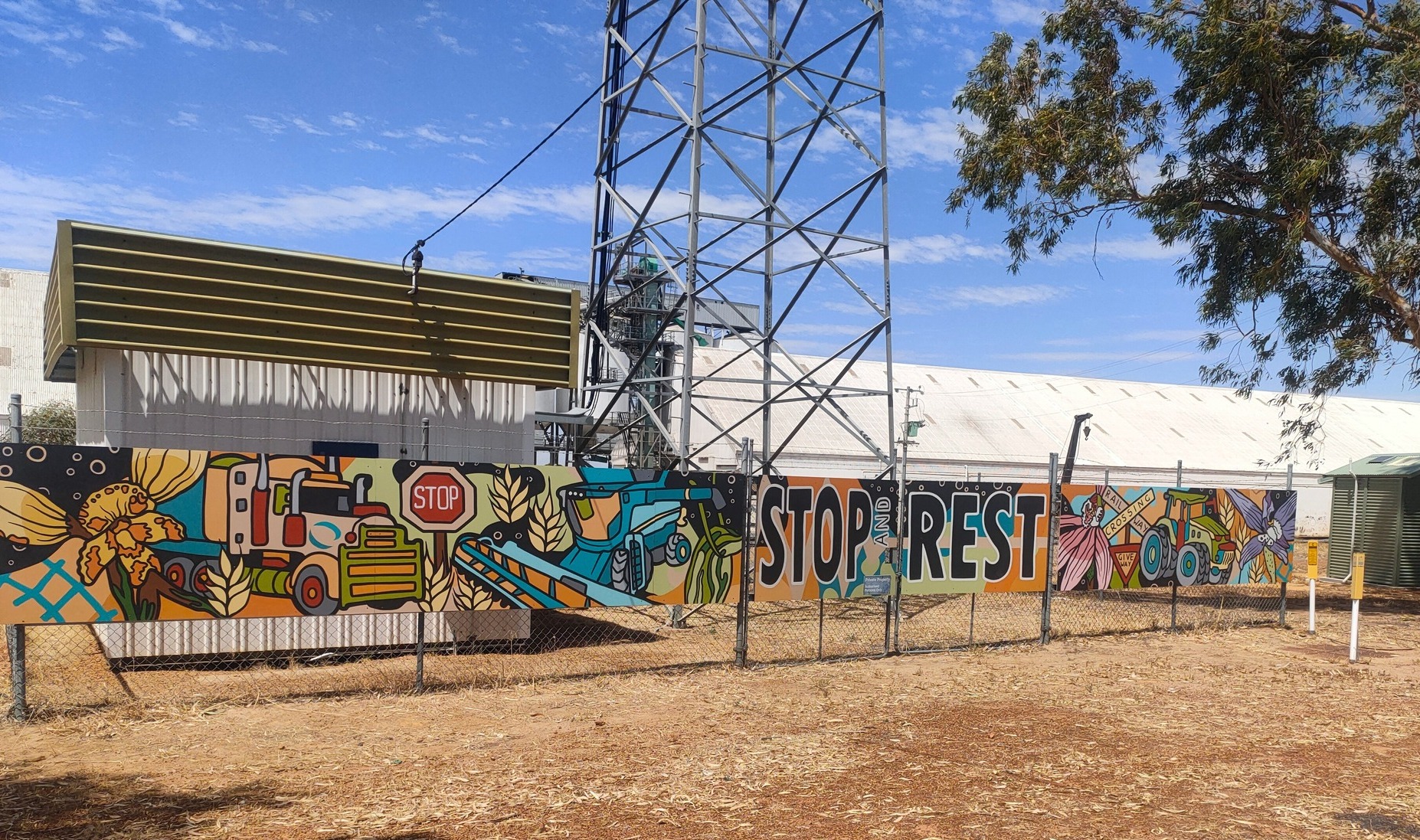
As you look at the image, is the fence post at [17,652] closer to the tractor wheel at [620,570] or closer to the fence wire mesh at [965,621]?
the tractor wheel at [620,570]

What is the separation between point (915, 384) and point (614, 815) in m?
42.5

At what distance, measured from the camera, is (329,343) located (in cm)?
1109

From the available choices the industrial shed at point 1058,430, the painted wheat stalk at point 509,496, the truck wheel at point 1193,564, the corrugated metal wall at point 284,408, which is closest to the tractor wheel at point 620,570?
the painted wheat stalk at point 509,496

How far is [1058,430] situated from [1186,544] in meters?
33.5

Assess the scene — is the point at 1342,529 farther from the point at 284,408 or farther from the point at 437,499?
the point at 284,408

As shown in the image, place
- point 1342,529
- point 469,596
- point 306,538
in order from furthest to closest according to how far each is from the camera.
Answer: point 1342,529
point 469,596
point 306,538

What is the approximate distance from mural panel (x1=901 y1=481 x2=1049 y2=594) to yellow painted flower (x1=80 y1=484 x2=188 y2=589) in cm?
756

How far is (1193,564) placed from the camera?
14.5m

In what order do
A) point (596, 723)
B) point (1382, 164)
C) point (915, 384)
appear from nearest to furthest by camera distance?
point (596, 723) < point (1382, 164) < point (915, 384)

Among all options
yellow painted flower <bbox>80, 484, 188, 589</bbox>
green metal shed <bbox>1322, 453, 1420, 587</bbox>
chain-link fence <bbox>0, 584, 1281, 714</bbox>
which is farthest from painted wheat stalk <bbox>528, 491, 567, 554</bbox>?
green metal shed <bbox>1322, 453, 1420, 587</bbox>

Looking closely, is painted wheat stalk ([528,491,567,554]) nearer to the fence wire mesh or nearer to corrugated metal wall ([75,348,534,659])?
corrugated metal wall ([75,348,534,659])

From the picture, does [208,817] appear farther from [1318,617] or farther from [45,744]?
[1318,617]

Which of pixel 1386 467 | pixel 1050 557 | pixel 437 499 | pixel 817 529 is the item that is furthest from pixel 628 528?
pixel 1386 467

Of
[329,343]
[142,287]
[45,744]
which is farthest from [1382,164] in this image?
[45,744]
